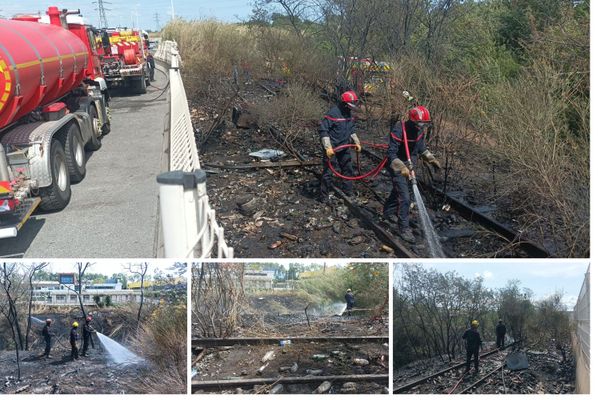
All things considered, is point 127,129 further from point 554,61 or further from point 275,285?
point 275,285

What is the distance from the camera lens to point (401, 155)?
24.0ft

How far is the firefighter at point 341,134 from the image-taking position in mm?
8141

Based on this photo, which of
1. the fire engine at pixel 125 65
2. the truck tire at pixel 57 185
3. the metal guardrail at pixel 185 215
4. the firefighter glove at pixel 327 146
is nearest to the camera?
the metal guardrail at pixel 185 215

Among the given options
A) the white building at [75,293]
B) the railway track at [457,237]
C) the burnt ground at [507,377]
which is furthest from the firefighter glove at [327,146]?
the white building at [75,293]

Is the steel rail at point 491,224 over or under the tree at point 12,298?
under

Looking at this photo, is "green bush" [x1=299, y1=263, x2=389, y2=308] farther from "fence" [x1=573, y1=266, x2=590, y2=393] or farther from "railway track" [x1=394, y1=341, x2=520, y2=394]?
"fence" [x1=573, y1=266, x2=590, y2=393]

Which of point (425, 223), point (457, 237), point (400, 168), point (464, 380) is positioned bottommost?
point (464, 380)

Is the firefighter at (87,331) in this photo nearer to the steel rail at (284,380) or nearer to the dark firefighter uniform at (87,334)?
the dark firefighter uniform at (87,334)

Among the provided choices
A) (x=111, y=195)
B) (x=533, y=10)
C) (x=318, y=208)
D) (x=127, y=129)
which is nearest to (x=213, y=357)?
(x=318, y=208)

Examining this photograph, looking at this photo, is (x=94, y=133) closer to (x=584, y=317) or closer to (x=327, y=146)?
(x=327, y=146)

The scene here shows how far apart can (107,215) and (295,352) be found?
191 inches

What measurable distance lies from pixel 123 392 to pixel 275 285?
1.31 meters

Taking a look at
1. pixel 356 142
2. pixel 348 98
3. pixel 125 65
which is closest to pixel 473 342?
pixel 356 142

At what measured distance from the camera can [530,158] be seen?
266 inches
